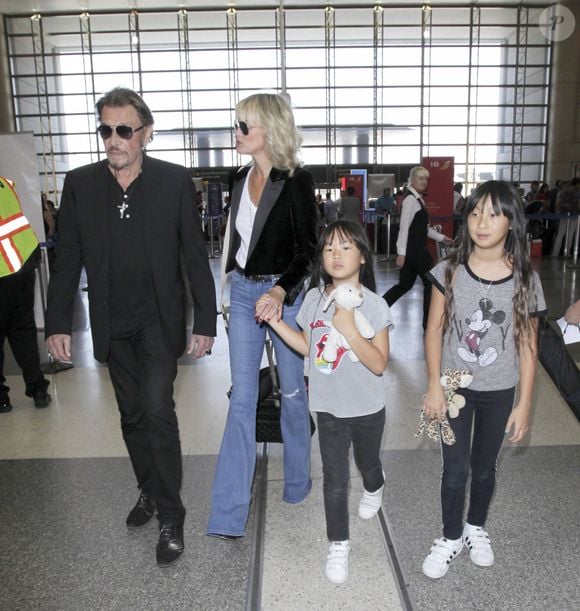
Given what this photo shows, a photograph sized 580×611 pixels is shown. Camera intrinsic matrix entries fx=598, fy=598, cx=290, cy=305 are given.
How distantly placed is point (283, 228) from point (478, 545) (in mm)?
1492

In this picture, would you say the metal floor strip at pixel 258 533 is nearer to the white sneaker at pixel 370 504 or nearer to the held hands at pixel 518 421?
the white sneaker at pixel 370 504

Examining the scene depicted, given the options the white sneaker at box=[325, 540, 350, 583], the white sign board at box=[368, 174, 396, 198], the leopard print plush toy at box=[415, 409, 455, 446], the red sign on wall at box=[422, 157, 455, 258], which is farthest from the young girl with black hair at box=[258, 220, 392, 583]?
the white sign board at box=[368, 174, 396, 198]

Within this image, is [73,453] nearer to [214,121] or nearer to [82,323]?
[82,323]

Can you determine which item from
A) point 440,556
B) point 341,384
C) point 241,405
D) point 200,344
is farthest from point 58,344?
point 440,556

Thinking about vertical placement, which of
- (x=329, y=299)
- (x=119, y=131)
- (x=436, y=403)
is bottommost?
(x=436, y=403)

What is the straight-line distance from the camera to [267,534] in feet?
8.52

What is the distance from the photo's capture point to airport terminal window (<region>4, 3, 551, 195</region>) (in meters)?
25.3

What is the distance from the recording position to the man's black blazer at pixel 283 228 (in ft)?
8.27

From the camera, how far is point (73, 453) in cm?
353

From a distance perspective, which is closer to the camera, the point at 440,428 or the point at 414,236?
the point at 440,428

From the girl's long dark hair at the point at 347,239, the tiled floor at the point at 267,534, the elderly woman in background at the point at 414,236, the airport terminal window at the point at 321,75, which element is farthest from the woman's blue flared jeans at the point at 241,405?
the airport terminal window at the point at 321,75

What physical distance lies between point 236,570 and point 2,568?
94 cm

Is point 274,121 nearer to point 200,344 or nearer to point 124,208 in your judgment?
point 124,208

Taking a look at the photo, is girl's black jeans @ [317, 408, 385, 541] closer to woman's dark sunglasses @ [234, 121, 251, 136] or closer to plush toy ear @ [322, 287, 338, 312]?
plush toy ear @ [322, 287, 338, 312]
